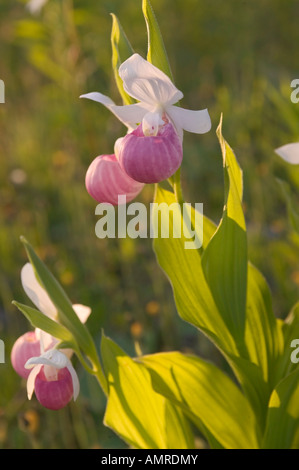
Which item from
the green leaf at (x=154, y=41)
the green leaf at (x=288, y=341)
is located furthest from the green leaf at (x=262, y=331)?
the green leaf at (x=154, y=41)

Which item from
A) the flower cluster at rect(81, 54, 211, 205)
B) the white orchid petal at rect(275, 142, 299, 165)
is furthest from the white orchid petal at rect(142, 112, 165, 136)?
the white orchid petal at rect(275, 142, 299, 165)

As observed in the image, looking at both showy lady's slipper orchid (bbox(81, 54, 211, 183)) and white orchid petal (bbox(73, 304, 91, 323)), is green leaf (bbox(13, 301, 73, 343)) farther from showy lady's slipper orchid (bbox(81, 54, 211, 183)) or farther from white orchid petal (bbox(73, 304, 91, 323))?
showy lady's slipper orchid (bbox(81, 54, 211, 183))

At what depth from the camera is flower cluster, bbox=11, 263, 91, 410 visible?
99cm

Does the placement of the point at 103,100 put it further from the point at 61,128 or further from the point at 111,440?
the point at 61,128

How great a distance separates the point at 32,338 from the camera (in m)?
1.08

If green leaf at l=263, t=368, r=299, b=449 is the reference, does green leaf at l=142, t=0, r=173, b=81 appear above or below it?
above

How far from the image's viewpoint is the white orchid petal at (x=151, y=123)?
0.95 meters

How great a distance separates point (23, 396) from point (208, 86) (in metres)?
2.47

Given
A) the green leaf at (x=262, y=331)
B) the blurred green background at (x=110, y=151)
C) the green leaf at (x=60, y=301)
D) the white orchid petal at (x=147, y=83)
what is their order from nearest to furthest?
the white orchid petal at (x=147, y=83) < the green leaf at (x=60, y=301) < the green leaf at (x=262, y=331) < the blurred green background at (x=110, y=151)

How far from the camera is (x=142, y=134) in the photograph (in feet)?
3.22

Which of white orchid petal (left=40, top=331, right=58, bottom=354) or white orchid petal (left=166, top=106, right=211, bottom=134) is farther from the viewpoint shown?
white orchid petal (left=40, top=331, right=58, bottom=354)

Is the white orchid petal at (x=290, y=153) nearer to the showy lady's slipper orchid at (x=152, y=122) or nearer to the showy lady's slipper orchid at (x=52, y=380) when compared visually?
the showy lady's slipper orchid at (x=152, y=122)

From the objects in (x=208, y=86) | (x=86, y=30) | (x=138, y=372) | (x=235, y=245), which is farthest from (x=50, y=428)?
(x=86, y=30)

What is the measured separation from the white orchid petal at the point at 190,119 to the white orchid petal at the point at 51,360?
17.3 inches
